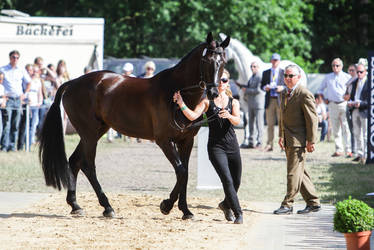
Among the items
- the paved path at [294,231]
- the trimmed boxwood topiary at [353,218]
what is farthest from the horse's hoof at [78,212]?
the trimmed boxwood topiary at [353,218]

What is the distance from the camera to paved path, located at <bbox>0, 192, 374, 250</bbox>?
8.02 meters

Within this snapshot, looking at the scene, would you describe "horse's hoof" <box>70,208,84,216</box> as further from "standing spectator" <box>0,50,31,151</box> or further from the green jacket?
"standing spectator" <box>0,50,31,151</box>

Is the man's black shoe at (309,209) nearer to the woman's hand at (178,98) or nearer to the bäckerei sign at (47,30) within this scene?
the woman's hand at (178,98)

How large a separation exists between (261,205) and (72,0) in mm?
29095

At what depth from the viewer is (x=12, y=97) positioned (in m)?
18.3

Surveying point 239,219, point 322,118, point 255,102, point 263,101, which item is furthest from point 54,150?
point 322,118

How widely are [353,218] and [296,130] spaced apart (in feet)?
10.9

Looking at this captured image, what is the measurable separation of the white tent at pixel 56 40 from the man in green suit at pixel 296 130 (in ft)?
45.3

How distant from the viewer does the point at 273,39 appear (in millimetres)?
34156

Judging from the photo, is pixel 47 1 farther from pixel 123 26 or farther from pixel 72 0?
pixel 123 26

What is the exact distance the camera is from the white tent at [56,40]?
23266 mm

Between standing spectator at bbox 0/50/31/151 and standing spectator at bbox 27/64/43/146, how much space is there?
535 millimetres

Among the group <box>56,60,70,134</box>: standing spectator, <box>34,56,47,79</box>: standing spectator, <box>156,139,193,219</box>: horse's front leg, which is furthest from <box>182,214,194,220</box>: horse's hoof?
<box>56,60,70,134</box>: standing spectator

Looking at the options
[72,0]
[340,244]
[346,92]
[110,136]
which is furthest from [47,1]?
[340,244]
